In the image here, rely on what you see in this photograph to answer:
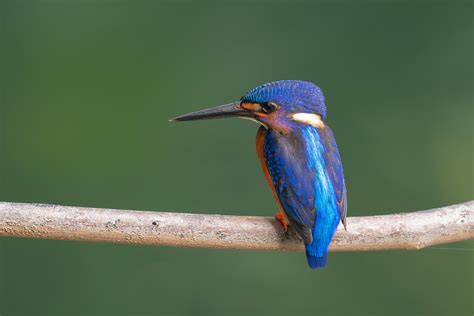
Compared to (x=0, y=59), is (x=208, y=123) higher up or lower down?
lower down

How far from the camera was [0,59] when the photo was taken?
13.3 feet

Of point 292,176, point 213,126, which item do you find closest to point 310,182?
point 292,176

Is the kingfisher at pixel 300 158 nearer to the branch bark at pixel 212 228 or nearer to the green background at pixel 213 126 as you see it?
the branch bark at pixel 212 228

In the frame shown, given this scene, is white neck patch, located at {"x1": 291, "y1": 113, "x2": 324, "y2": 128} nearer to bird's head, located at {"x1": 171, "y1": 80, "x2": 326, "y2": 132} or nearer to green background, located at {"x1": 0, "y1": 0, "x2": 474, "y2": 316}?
bird's head, located at {"x1": 171, "y1": 80, "x2": 326, "y2": 132}

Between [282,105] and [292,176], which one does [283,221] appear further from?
[282,105]

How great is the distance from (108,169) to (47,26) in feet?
3.93

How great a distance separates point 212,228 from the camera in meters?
1.83

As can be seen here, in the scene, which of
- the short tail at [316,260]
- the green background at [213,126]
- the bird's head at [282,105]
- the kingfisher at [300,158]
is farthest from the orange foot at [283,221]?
the green background at [213,126]

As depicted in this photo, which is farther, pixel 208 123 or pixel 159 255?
pixel 208 123

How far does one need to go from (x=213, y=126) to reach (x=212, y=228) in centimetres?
209

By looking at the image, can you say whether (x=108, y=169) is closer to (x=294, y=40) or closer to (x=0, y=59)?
(x=0, y=59)

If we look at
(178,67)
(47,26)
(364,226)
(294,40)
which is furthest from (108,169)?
(364,226)

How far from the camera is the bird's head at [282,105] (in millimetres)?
2018

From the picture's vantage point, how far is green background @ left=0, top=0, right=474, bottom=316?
3369 mm
